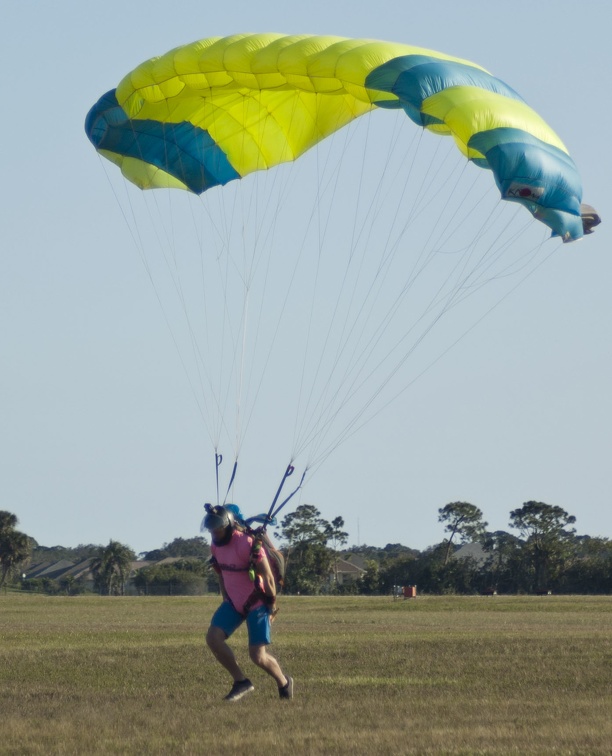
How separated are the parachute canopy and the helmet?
13.4ft

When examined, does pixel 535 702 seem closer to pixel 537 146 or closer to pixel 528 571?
pixel 537 146

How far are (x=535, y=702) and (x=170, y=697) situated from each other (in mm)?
3016

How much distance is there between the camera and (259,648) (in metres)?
10.3

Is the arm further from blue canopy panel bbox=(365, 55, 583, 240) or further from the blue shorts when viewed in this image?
blue canopy panel bbox=(365, 55, 583, 240)

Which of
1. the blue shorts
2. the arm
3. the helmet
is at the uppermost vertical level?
the helmet

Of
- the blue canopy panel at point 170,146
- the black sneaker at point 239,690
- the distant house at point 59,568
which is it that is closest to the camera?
the black sneaker at point 239,690

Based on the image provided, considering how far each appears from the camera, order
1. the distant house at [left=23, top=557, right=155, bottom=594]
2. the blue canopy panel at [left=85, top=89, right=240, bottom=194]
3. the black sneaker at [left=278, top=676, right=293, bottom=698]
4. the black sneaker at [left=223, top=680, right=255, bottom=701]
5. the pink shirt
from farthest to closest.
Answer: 1. the distant house at [left=23, top=557, right=155, bottom=594]
2. the blue canopy panel at [left=85, top=89, right=240, bottom=194]
3. the pink shirt
4. the black sneaker at [left=278, top=676, right=293, bottom=698]
5. the black sneaker at [left=223, top=680, right=255, bottom=701]

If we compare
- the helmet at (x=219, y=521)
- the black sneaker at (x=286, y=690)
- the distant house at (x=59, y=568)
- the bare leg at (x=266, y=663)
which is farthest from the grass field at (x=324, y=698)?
the distant house at (x=59, y=568)

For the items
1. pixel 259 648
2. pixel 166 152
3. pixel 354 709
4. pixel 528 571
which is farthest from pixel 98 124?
pixel 528 571

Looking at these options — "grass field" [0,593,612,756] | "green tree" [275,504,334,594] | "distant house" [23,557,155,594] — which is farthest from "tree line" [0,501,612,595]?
"grass field" [0,593,612,756]

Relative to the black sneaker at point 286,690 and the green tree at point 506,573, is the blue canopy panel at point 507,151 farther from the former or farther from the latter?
the green tree at point 506,573

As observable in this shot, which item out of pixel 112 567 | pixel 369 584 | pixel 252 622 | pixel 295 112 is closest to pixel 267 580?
pixel 252 622

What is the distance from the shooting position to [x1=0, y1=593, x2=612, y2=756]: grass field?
26.2 feet

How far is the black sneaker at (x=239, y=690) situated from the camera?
1020 centimetres
